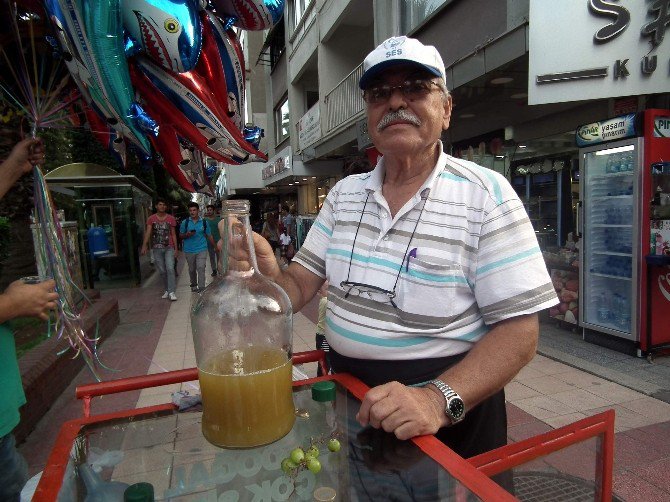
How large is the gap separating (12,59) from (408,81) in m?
1.42

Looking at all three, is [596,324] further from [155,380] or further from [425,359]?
[155,380]

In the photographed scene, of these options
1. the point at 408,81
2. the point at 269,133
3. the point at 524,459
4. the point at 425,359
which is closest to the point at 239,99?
the point at 408,81

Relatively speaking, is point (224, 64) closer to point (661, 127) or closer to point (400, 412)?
point (400, 412)

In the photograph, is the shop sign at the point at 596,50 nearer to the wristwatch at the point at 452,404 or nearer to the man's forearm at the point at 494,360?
the man's forearm at the point at 494,360

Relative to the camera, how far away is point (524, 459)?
1105mm

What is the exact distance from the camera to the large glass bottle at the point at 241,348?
103cm

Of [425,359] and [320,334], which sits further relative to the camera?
[320,334]

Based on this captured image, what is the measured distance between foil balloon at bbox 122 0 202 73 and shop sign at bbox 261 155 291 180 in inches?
562

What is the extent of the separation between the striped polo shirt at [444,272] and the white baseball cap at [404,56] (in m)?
0.31

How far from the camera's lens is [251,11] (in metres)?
1.93

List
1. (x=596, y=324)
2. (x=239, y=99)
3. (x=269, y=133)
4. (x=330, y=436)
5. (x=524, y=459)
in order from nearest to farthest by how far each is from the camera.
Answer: (x=524, y=459) < (x=330, y=436) < (x=239, y=99) < (x=596, y=324) < (x=269, y=133)

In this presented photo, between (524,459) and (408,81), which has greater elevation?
(408,81)

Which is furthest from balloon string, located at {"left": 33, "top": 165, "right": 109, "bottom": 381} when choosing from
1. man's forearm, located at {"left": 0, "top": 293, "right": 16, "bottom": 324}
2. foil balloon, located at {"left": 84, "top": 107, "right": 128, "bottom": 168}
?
foil balloon, located at {"left": 84, "top": 107, "right": 128, "bottom": 168}

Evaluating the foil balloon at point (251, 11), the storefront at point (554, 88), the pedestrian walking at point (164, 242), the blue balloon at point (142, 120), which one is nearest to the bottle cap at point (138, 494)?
the blue balloon at point (142, 120)
